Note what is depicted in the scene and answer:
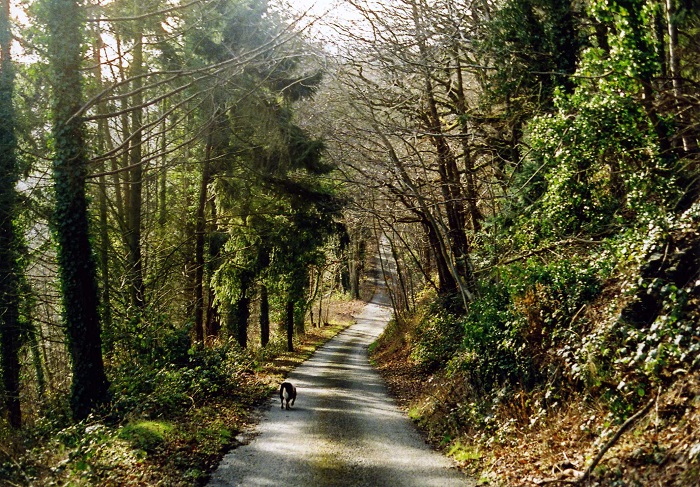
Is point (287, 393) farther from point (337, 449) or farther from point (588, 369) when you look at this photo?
point (588, 369)

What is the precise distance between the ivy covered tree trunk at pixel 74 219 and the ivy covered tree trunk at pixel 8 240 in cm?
363

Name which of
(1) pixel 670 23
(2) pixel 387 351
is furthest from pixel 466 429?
(2) pixel 387 351

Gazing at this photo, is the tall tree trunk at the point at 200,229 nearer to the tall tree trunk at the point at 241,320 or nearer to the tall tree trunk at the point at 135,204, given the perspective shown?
the tall tree trunk at the point at 135,204

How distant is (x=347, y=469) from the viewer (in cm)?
901

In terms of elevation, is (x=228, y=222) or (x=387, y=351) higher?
(x=228, y=222)

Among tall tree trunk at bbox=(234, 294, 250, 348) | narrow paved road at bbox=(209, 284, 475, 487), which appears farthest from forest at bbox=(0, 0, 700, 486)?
tall tree trunk at bbox=(234, 294, 250, 348)

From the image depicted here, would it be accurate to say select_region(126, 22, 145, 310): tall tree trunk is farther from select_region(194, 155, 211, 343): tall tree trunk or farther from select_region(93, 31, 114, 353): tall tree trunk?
select_region(194, 155, 211, 343): tall tree trunk

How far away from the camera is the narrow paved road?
850cm

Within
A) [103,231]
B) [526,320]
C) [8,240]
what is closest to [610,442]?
[526,320]

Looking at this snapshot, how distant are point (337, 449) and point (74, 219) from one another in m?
6.31

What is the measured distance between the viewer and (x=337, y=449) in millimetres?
10320

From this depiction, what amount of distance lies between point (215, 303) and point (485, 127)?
12895mm

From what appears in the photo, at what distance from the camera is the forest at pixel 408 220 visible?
25.6 feet

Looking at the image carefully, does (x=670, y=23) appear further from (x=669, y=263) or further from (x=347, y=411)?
(x=347, y=411)
